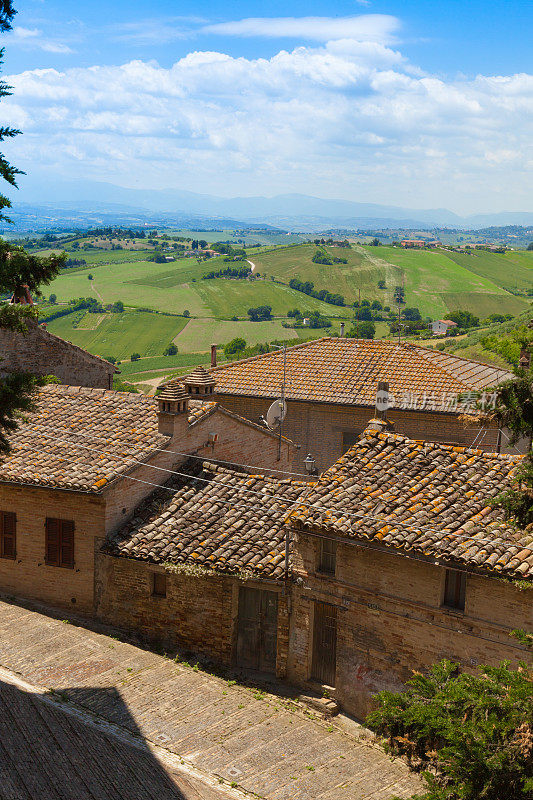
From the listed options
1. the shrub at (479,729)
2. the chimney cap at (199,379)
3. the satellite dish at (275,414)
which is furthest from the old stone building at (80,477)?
the shrub at (479,729)

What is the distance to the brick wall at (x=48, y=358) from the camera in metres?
22.8

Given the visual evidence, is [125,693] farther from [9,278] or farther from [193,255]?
[193,255]

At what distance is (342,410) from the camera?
85.8ft

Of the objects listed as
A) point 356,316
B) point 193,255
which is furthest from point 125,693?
point 193,255

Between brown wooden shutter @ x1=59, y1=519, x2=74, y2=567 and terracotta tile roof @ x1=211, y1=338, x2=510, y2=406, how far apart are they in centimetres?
1104

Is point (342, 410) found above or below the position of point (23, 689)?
above

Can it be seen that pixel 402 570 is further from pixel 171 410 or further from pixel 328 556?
pixel 171 410

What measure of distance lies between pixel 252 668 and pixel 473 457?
605 cm

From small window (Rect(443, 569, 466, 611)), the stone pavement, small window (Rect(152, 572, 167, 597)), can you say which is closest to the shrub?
the stone pavement

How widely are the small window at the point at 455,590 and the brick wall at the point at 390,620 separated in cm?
14

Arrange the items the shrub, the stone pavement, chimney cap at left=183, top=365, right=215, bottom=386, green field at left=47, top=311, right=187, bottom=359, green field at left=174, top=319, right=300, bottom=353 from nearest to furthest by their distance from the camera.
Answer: the shrub
the stone pavement
chimney cap at left=183, top=365, right=215, bottom=386
green field at left=174, top=319, right=300, bottom=353
green field at left=47, top=311, right=187, bottom=359

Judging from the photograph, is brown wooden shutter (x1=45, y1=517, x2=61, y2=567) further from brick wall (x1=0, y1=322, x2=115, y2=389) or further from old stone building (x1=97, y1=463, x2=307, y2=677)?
brick wall (x1=0, y1=322, x2=115, y2=389)

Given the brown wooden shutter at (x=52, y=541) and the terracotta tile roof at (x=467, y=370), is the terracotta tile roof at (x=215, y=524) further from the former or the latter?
the terracotta tile roof at (x=467, y=370)

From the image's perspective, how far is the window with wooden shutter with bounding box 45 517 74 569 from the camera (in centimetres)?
1716
